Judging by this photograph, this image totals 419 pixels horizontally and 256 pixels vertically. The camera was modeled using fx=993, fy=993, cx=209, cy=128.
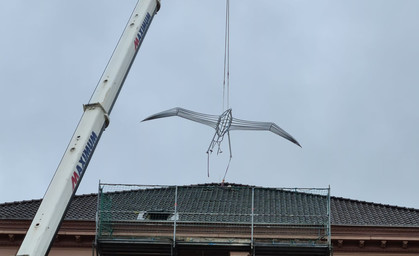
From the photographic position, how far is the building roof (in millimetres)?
35781

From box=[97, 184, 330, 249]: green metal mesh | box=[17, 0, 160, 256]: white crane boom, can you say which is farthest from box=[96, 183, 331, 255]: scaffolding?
box=[17, 0, 160, 256]: white crane boom

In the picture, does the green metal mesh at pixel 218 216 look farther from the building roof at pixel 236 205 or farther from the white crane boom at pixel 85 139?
the white crane boom at pixel 85 139

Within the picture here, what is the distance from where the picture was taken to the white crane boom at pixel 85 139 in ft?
80.8

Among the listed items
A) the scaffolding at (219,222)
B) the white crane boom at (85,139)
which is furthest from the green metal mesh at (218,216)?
the white crane boom at (85,139)

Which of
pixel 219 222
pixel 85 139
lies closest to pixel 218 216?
pixel 219 222

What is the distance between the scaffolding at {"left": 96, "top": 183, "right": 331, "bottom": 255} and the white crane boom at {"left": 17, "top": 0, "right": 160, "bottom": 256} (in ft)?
16.9

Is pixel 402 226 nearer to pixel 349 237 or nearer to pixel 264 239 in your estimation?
pixel 349 237

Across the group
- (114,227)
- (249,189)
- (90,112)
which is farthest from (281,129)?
(90,112)

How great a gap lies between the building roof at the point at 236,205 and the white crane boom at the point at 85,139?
A: 23.6ft

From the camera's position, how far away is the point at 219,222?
34.1m

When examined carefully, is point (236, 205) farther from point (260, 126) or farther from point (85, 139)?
point (85, 139)

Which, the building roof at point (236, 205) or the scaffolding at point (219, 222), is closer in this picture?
the scaffolding at point (219, 222)

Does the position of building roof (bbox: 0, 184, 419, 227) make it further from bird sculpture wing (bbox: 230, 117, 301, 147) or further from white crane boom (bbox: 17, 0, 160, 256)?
white crane boom (bbox: 17, 0, 160, 256)

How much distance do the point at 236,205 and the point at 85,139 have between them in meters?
11.7
